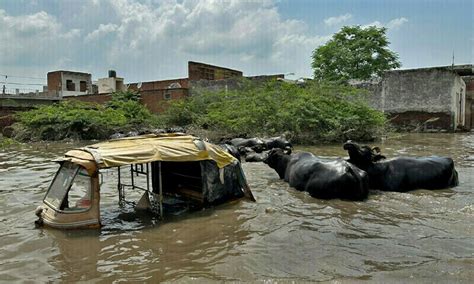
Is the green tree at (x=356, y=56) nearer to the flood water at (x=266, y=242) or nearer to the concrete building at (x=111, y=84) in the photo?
the concrete building at (x=111, y=84)

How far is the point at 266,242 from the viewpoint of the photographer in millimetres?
6383

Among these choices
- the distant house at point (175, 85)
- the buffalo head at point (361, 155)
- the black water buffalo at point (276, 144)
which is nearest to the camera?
the buffalo head at point (361, 155)

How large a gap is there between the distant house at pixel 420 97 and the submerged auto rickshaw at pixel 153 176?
21.7 metres

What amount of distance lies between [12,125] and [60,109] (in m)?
3.49

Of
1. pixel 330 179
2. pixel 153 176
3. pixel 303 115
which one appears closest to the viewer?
pixel 330 179

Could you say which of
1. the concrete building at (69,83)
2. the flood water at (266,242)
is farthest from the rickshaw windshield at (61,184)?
the concrete building at (69,83)

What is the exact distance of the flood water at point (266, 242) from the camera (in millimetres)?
5289

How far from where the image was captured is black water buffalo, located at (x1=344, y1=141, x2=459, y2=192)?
9.59 meters

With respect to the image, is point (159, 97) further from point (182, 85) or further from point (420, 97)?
point (420, 97)

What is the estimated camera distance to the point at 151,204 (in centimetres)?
835

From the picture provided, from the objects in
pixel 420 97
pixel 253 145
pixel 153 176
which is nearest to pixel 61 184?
pixel 153 176

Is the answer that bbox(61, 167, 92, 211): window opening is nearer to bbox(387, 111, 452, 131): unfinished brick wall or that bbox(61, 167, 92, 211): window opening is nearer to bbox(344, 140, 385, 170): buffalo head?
bbox(344, 140, 385, 170): buffalo head

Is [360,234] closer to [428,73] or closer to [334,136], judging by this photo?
[334,136]

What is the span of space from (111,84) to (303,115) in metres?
32.0
